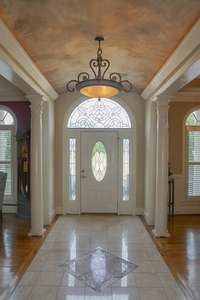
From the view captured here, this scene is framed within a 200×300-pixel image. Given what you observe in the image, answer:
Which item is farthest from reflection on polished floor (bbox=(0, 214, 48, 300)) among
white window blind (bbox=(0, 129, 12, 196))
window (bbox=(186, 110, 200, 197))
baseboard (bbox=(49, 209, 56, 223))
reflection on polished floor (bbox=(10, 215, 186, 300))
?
window (bbox=(186, 110, 200, 197))

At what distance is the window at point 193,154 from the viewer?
641 cm

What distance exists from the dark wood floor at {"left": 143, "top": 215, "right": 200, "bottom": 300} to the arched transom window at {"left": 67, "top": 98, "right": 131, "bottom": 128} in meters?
2.43

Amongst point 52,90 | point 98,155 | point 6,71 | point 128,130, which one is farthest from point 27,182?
point 6,71

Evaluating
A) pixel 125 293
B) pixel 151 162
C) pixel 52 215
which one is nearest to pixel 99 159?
pixel 151 162

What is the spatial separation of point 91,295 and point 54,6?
2.87m

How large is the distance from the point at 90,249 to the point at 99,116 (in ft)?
10.2

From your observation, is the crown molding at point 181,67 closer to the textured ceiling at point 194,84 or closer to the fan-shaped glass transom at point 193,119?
the textured ceiling at point 194,84

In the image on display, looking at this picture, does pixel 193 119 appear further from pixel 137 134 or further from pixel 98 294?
pixel 98 294

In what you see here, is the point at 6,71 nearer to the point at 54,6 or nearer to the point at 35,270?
the point at 54,6

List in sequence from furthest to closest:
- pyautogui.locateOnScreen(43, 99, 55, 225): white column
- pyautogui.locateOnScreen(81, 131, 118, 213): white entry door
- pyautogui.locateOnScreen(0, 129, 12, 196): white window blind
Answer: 1. pyautogui.locateOnScreen(0, 129, 12, 196): white window blind
2. pyautogui.locateOnScreen(81, 131, 118, 213): white entry door
3. pyautogui.locateOnScreen(43, 99, 55, 225): white column

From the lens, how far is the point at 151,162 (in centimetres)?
568

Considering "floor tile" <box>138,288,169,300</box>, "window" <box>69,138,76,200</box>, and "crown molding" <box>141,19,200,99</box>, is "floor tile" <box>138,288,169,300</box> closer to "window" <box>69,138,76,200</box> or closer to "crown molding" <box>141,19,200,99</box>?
"crown molding" <box>141,19,200,99</box>

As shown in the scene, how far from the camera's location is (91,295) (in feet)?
9.84

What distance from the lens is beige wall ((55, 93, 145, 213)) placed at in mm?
6340
